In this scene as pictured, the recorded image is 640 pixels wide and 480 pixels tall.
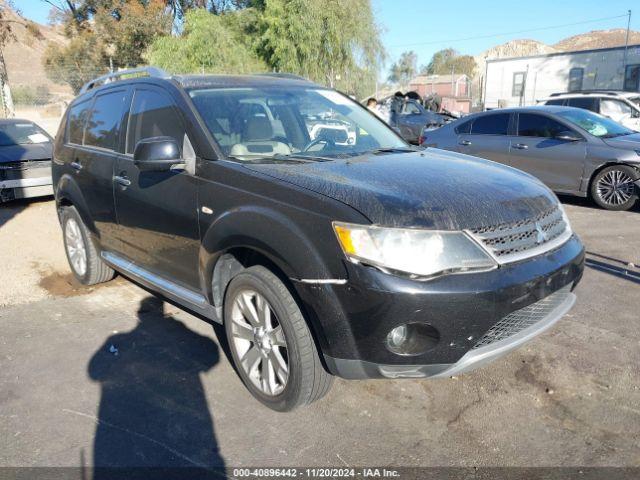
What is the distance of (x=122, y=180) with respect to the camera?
405 cm

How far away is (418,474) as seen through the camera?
252cm

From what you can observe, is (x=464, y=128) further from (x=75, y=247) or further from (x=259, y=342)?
(x=259, y=342)

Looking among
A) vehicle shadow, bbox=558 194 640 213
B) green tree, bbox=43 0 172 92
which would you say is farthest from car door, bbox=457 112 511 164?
green tree, bbox=43 0 172 92

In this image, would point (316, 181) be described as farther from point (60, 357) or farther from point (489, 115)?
point (489, 115)

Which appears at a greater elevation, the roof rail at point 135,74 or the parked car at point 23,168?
the roof rail at point 135,74

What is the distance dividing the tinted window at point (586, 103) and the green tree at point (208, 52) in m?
13.8

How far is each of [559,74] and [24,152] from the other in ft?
112

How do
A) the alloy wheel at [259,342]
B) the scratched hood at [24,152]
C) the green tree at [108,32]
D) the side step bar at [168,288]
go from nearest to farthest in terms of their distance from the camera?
1. the alloy wheel at [259,342]
2. the side step bar at [168,288]
3. the scratched hood at [24,152]
4. the green tree at [108,32]

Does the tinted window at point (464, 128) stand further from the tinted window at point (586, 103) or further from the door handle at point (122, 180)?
the door handle at point (122, 180)

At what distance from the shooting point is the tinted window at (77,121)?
4996 millimetres

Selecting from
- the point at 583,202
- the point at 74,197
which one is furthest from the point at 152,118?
the point at 583,202

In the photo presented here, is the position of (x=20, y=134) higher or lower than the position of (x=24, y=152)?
higher

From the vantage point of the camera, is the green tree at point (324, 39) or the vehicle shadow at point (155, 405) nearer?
the vehicle shadow at point (155, 405)

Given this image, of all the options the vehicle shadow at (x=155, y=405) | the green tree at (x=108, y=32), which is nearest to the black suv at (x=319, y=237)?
the vehicle shadow at (x=155, y=405)
